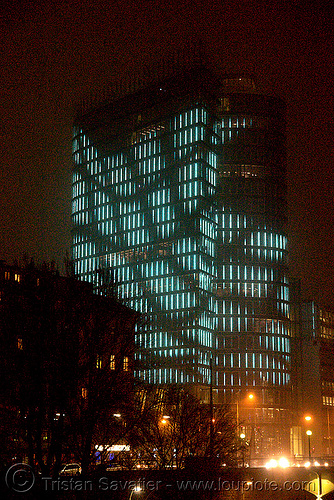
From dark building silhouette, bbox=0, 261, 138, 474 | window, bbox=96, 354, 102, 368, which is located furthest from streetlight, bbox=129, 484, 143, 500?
window, bbox=96, 354, 102, 368

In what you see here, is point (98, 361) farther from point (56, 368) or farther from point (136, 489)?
point (136, 489)

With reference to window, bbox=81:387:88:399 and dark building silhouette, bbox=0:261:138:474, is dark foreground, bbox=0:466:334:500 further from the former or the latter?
window, bbox=81:387:88:399

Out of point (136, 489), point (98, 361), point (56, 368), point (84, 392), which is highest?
point (98, 361)

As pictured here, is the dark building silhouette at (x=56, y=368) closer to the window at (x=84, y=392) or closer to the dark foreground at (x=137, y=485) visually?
the window at (x=84, y=392)

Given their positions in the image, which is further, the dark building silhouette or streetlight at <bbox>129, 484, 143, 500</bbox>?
streetlight at <bbox>129, 484, 143, 500</bbox>

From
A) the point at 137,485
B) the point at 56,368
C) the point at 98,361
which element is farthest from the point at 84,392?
the point at 137,485

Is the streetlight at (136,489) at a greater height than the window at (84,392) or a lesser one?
lesser

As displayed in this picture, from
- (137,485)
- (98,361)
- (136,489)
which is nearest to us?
(137,485)

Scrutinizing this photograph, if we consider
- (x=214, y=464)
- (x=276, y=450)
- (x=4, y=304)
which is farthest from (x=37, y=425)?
(x=276, y=450)

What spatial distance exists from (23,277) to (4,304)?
7.89 ft

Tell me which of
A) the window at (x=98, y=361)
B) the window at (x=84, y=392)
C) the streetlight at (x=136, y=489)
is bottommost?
the streetlight at (x=136, y=489)

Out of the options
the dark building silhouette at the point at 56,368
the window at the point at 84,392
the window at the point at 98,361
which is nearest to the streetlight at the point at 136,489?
the dark building silhouette at the point at 56,368

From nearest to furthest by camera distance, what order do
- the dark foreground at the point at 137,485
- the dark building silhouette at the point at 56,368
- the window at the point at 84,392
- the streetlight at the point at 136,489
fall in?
the dark foreground at the point at 137,485
the dark building silhouette at the point at 56,368
the streetlight at the point at 136,489
the window at the point at 84,392

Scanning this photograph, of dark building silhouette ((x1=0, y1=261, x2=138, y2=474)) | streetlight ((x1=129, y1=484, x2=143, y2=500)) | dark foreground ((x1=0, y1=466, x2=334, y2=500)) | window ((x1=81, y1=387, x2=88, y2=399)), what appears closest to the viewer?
dark foreground ((x1=0, y1=466, x2=334, y2=500))
